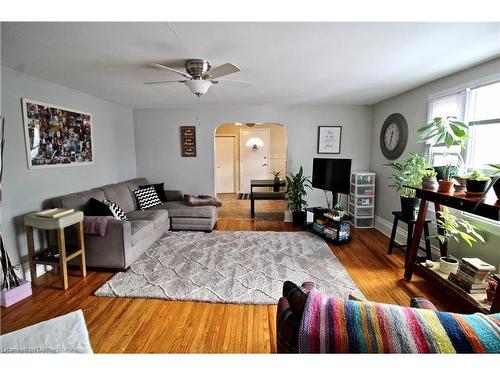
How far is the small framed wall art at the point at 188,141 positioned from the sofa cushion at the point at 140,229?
1.93 m

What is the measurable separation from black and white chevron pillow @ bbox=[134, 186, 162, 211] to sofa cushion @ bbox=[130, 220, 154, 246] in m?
0.82

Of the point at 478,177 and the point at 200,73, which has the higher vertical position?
the point at 200,73

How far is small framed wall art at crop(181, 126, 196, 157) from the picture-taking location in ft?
15.3

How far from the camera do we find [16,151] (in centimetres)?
243

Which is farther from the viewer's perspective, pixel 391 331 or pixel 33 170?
pixel 33 170

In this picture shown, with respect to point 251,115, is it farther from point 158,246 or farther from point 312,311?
point 312,311

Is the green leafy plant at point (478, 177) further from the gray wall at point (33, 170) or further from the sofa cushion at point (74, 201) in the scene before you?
the gray wall at point (33, 170)

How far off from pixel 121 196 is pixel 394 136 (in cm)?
446

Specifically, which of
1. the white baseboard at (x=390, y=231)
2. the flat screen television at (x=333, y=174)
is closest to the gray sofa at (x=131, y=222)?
the flat screen television at (x=333, y=174)

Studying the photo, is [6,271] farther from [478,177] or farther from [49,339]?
[478,177]

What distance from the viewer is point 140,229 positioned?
2953 mm

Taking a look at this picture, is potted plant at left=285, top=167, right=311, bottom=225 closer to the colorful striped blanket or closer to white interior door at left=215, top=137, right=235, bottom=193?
white interior door at left=215, top=137, right=235, bottom=193

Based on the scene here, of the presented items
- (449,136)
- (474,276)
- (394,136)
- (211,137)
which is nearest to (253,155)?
(211,137)

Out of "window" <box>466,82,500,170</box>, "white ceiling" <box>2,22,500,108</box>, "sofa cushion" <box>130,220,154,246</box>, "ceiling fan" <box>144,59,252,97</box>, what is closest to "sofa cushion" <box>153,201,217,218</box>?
"sofa cushion" <box>130,220,154,246</box>
